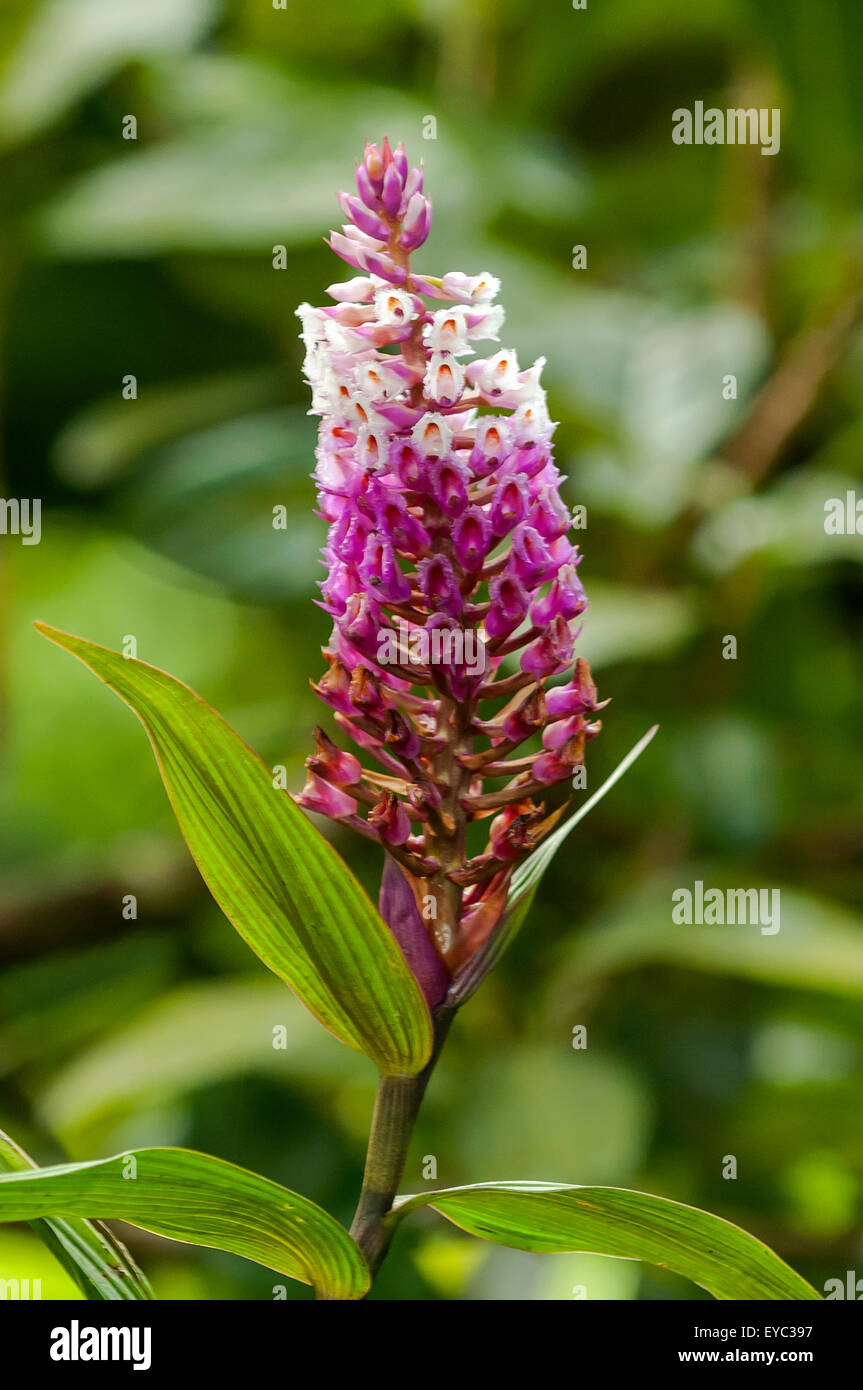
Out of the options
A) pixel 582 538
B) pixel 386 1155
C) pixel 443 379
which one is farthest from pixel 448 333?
pixel 582 538

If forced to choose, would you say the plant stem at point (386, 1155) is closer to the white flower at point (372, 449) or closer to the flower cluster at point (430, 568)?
the flower cluster at point (430, 568)

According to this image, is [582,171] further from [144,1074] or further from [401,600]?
[401,600]

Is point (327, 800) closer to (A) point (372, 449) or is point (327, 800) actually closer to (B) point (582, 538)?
(A) point (372, 449)

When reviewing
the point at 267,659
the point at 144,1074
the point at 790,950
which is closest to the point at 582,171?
the point at 267,659

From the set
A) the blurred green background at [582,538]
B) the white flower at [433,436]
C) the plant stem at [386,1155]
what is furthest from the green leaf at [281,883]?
the blurred green background at [582,538]

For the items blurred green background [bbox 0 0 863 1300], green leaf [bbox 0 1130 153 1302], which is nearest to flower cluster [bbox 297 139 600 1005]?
green leaf [bbox 0 1130 153 1302]

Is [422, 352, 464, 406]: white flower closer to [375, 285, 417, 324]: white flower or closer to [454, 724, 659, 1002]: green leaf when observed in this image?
[375, 285, 417, 324]: white flower

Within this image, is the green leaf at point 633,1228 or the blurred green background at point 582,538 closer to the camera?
the green leaf at point 633,1228
